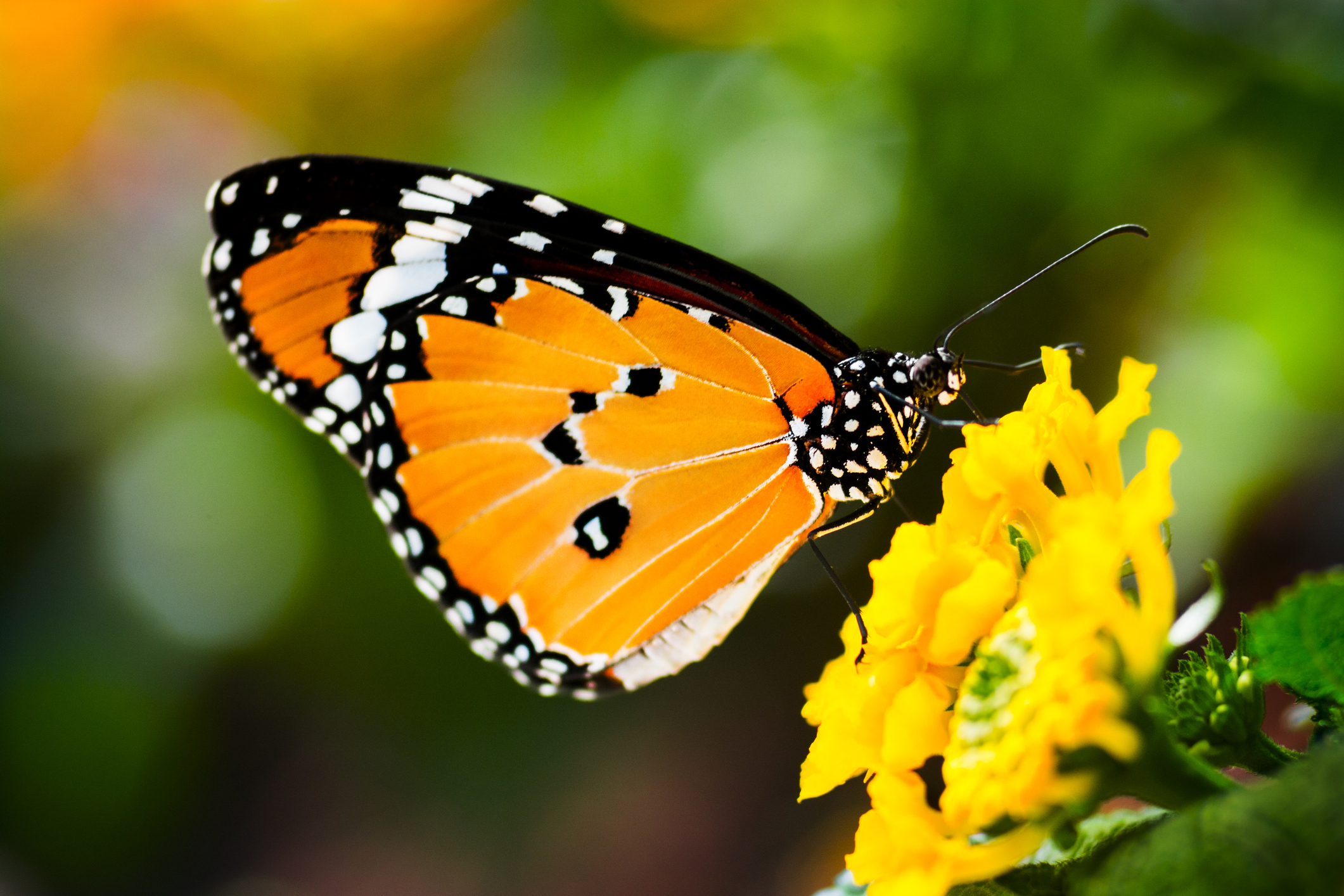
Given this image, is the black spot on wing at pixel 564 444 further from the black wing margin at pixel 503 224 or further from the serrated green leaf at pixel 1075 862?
the serrated green leaf at pixel 1075 862

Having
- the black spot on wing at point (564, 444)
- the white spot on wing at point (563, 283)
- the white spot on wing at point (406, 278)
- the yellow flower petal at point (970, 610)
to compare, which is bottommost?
the yellow flower petal at point (970, 610)

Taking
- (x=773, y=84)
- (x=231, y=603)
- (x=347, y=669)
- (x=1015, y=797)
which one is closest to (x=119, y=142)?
(x=231, y=603)

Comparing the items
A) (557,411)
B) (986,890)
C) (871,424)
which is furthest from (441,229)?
(986,890)

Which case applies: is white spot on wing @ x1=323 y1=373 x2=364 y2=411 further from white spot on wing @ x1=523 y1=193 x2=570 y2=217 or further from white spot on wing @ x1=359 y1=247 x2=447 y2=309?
white spot on wing @ x1=523 y1=193 x2=570 y2=217

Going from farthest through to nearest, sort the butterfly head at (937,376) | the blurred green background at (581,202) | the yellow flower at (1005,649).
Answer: the blurred green background at (581,202)
the butterfly head at (937,376)
the yellow flower at (1005,649)

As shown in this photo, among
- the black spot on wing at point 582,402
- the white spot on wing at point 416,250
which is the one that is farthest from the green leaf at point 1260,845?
the white spot on wing at point 416,250

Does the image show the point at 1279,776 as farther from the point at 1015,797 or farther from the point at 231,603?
the point at 231,603

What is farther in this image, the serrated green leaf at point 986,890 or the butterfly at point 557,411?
the butterfly at point 557,411
